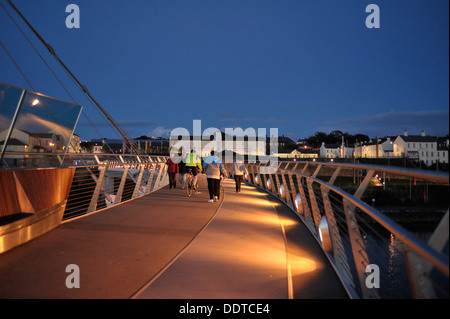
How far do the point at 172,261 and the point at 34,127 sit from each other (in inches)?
133

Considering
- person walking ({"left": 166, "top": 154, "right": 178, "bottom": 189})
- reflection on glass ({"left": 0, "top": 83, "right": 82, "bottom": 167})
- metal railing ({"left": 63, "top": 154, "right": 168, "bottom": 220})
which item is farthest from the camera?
person walking ({"left": 166, "top": 154, "right": 178, "bottom": 189})

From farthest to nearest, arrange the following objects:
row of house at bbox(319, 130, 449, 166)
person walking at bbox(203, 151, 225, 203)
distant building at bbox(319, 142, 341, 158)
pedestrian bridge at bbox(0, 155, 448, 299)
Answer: distant building at bbox(319, 142, 341, 158), row of house at bbox(319, 130, 449, 166), person walking at bbox(203, 151, 225, 203), pedestrian bridge at bbox(0, 155, 448, 299)

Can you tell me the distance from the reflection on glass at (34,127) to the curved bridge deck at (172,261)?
1.31 m

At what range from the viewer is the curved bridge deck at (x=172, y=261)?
12.4 ft

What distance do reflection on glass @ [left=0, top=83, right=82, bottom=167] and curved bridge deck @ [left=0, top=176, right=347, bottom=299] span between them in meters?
1.31

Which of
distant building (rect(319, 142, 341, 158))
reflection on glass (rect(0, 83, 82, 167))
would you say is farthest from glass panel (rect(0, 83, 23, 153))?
distant building (rect(319, 142, 341, 158))

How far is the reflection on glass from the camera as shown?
555 centimetres

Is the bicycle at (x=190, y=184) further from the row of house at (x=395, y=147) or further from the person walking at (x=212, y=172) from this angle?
the row of house at (x=395, y=147)

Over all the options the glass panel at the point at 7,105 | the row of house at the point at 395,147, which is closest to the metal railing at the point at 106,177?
the glass panel at the point at 7,105

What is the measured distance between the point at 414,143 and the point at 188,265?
113 meters

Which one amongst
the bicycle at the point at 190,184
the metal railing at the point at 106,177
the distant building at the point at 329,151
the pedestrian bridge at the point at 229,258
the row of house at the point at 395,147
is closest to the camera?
the pedestrian bridge at the point at 229,258

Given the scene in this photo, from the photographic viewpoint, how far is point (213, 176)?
12.2 m

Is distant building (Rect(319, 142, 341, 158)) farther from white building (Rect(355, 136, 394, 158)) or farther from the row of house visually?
white building (Rect(355, 136, 394, 158))
